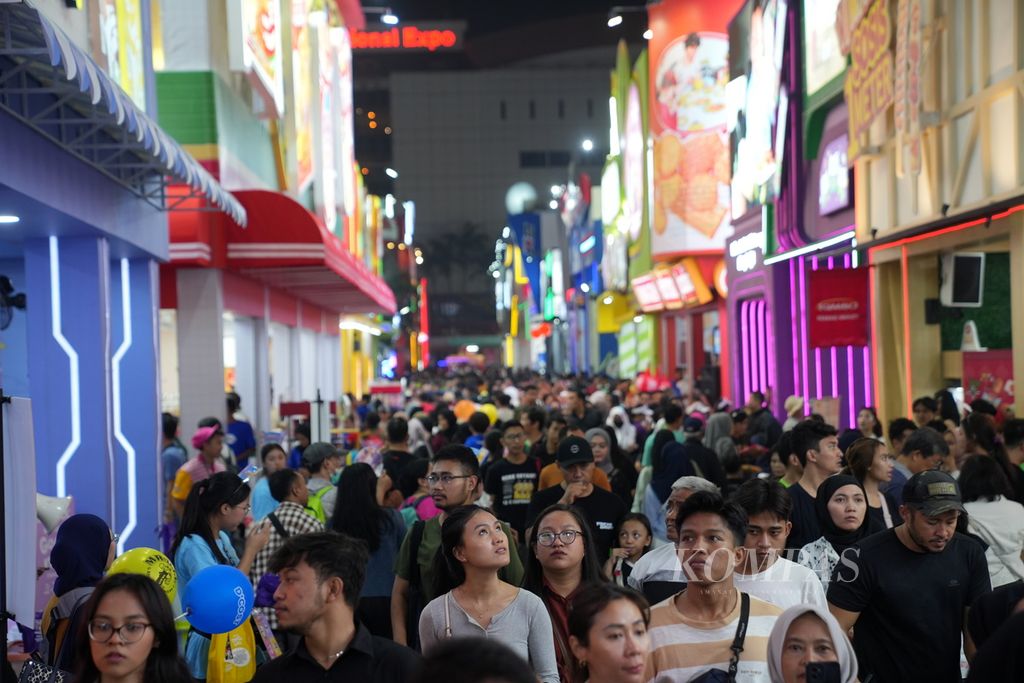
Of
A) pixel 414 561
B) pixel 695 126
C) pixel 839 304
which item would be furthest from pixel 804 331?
pixel 414 561

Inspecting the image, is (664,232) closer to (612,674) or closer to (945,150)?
(945,150)

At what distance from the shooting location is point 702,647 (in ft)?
13.7

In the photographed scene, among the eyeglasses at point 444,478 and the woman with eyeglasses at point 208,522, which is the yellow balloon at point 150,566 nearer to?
the woman with eyeglasses at point 208,522

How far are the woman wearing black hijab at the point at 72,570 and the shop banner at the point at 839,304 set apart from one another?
38.2 ft

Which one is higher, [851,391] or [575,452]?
[575,452]

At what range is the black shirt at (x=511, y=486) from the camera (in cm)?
971

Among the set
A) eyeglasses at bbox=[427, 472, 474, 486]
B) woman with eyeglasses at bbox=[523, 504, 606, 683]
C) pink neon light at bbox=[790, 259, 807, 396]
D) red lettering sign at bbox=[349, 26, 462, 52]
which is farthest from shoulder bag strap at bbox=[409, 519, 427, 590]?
red lettering sign at bbox=[349, 26, 462, 52]

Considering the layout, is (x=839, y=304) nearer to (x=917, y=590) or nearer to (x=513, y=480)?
(x=513, y=480)

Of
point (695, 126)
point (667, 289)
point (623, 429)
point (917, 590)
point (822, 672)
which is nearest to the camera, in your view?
point (822, 672)

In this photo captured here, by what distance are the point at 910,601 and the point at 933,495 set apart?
1.35ft

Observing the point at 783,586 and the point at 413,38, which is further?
the point at 413,38

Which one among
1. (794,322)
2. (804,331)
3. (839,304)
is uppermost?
(839,304)

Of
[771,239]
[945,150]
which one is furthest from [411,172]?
[945,150]

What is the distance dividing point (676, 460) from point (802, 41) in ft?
36.9
